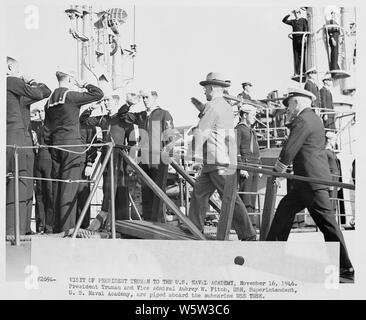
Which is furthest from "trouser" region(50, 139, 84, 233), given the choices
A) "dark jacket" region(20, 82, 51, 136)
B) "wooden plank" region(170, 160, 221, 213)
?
"wooden plank" region(170, 160, 221, 213)

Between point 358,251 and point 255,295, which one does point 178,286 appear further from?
point 358,251

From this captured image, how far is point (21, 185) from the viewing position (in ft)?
20.7

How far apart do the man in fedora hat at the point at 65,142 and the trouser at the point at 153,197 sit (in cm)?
44

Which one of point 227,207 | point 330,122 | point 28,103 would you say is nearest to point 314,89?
point 330,122

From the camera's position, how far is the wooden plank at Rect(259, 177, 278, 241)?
6.16 meters

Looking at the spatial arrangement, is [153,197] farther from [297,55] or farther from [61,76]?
[297,55]

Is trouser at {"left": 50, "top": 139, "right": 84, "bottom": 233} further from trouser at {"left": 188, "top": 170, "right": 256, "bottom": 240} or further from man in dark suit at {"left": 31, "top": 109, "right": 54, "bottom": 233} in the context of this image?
trouser at {"left": 188, "top": 170, "right": 256, "bottom": 240}

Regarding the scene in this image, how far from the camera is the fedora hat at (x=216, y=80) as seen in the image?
6.17 m

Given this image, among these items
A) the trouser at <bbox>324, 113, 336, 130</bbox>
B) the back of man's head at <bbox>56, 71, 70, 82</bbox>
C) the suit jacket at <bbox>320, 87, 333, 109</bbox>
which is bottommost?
the trouser at <bbox>324, 113, 336, 130</bbox>

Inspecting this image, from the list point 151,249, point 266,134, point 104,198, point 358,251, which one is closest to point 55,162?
point 104,198

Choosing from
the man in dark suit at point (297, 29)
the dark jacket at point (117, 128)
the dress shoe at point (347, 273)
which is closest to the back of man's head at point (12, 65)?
the dark jacket at point (117, 128)

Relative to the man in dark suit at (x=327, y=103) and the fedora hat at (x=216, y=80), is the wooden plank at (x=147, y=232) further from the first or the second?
the man in dark suit at (x=327, y=103)

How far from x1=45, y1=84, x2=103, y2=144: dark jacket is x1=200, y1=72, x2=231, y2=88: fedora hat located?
76cm

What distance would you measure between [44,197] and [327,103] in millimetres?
1948
